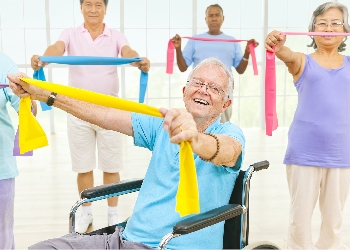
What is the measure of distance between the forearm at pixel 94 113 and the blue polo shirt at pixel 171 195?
180 mm

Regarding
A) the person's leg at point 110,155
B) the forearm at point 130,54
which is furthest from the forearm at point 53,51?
the person's leg at point 110,155

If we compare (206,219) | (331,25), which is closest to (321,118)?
(331,25)

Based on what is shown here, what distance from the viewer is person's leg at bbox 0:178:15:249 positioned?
7.98ft

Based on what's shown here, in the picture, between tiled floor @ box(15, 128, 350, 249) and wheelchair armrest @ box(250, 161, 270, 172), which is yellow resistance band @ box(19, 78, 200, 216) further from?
tiled floor @ box(15, 128, 350, 249)

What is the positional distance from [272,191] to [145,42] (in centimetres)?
517

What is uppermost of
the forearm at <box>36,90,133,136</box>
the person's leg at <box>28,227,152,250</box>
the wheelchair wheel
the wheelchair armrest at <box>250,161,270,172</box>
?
the forearm at <box>36,90,133,136</box>

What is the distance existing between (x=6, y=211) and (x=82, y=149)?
1048 mm

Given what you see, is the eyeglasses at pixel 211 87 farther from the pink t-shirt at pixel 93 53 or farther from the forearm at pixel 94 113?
the pink t-shirt at pixel 93 53

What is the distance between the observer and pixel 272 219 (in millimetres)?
3715

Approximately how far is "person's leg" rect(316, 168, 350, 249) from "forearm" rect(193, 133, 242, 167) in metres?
0.97

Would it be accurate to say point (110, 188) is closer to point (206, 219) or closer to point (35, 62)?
point (206, 219)

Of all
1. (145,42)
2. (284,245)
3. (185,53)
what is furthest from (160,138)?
(145,42)

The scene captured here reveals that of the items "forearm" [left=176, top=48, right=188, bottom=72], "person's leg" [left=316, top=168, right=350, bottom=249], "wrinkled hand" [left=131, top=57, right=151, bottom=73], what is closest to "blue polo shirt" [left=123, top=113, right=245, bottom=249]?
"person's leg" [left=316, top=168, right=350, bottom=249]

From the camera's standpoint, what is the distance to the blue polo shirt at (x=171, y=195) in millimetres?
1960
